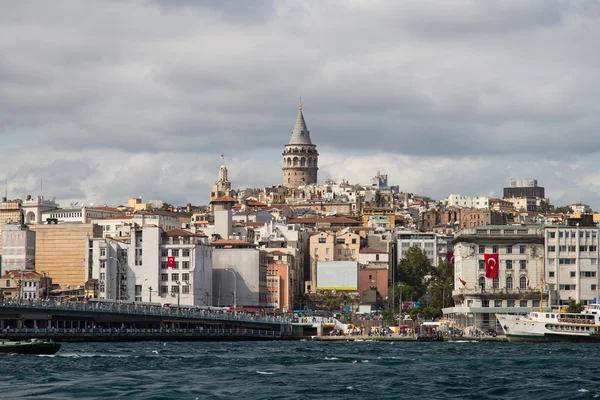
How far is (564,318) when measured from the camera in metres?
135

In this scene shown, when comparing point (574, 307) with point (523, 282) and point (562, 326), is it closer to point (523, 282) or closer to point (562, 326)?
point (523, 282)

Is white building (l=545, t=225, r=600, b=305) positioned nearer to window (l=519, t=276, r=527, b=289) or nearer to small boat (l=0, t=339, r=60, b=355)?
window (l=519, t=276, r=527, b=289)

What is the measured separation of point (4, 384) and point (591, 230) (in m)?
92.4

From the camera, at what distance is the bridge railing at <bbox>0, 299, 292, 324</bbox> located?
14162cm

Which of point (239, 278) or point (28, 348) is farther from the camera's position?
point (239, 278)

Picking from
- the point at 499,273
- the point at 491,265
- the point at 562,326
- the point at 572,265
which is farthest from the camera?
the point at 572,265

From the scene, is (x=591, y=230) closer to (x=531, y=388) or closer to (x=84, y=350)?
(x=84, y=350)

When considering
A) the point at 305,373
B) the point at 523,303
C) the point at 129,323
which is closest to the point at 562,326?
the point at 523,303

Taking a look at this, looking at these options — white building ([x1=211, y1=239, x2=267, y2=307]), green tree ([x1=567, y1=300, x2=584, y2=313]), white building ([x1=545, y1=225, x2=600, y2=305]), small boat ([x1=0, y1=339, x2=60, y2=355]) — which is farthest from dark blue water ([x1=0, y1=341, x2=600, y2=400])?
white building ([x1=211, y1=239, x2=267, y2=307])

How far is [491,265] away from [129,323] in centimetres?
3943

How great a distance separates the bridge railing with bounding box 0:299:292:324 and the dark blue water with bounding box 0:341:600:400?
20302 millimetres

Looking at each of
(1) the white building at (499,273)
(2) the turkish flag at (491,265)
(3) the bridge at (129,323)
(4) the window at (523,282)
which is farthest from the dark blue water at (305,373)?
(4) the window at (523,282)

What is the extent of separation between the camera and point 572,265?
159 meters

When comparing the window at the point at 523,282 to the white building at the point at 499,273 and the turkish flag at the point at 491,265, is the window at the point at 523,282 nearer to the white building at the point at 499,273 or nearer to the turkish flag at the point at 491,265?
the white building at the point at 499,273
